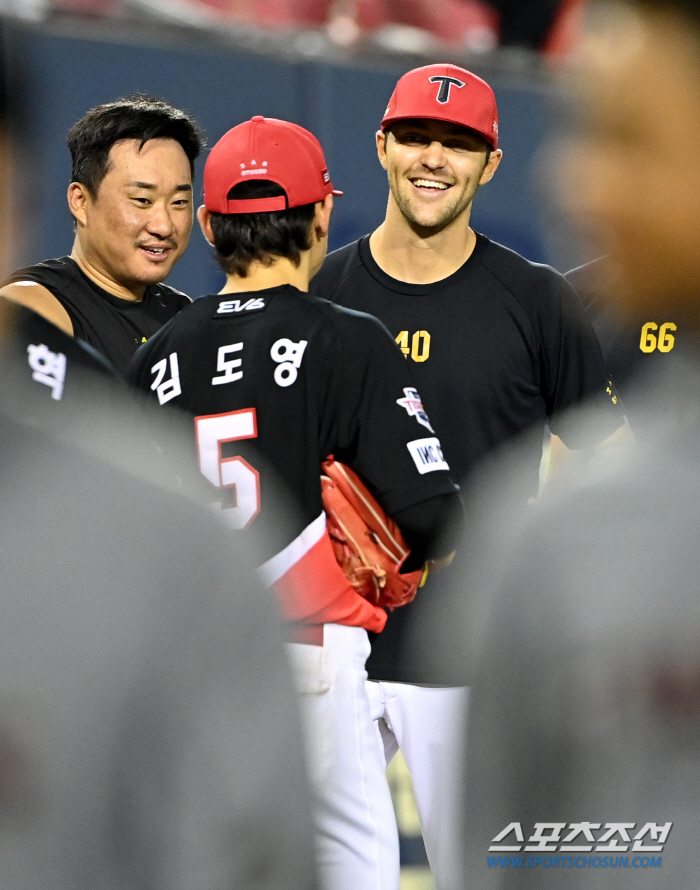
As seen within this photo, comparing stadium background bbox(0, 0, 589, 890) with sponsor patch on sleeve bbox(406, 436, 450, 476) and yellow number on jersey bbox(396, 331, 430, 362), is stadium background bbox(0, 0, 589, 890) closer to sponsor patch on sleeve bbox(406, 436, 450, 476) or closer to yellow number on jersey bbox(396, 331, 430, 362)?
yellow number on jersey bbox(396, 331, 430, 362)

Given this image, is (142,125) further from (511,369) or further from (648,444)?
(648,444)

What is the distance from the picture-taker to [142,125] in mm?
2490

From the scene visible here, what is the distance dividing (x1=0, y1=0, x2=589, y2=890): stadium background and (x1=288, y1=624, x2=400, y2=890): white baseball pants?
2.21 meters

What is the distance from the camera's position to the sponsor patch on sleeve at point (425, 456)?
1.86 m

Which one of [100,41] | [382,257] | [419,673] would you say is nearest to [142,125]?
[382,257]

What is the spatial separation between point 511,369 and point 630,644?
1.82 m

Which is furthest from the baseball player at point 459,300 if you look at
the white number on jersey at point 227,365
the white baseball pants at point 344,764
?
Answer: the white number on jersey at point 227,365

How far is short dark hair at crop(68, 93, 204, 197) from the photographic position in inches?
97.5

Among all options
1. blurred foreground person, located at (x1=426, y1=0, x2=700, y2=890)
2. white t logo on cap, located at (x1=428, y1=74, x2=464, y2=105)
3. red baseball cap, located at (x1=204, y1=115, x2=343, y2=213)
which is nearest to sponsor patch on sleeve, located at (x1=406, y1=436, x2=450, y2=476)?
red baseball cap, located at (x1=204, y1=115, x2=343, y2=213)

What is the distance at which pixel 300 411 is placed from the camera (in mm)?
1861

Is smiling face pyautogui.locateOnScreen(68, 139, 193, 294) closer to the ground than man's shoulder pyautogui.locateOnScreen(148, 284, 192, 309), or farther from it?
farther from it

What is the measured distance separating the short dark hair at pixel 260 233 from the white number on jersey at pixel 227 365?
162 mm

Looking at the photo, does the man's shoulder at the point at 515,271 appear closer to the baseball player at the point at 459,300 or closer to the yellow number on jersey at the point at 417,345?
the baseball player at the point at 459,300

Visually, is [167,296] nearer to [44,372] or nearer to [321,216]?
[321,216]
